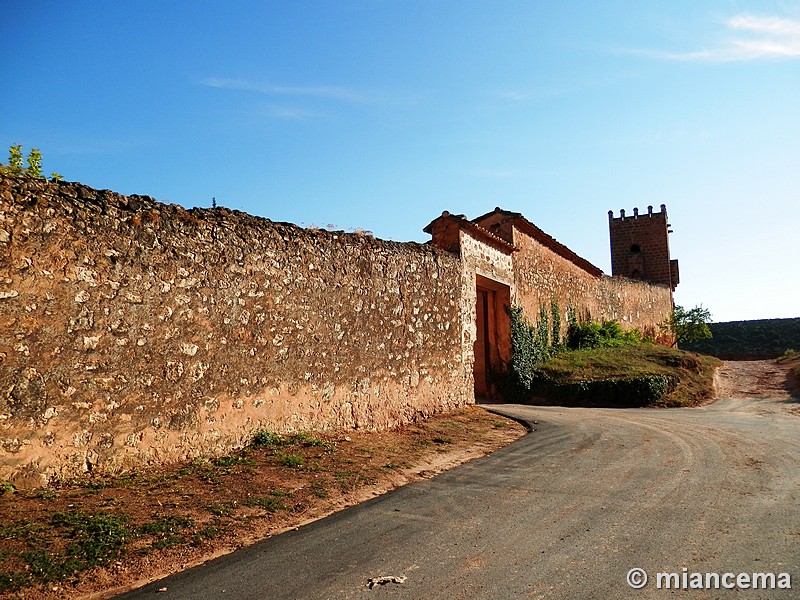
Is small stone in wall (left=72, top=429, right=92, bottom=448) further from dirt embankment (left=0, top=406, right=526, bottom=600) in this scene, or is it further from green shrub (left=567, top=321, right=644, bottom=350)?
green shrub (left=567, top=321, right=644, bottom=350)

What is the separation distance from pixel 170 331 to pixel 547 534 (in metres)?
4.57

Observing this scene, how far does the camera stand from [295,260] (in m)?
8.30

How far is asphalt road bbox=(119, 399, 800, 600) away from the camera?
3.96 meters

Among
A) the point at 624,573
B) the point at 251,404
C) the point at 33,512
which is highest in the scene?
the point at 251,404

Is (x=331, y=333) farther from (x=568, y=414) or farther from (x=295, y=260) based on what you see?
(x=568, y=414)

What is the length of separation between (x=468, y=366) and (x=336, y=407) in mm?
4715

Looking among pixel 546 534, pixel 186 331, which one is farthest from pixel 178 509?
pixel 546 534

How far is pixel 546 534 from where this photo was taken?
4934mm

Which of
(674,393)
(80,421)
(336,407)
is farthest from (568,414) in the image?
(80,421)

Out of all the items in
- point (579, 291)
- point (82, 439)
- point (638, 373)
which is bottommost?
point (638, 373)

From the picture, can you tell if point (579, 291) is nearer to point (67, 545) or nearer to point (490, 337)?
point (490, 337)

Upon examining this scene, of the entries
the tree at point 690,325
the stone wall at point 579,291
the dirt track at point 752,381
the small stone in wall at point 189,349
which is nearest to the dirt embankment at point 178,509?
the small stone in wall at point 189,349

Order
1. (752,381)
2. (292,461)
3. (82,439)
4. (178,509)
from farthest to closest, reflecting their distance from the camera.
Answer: (752,381) → (292,461) → (82,439) → (178,509)

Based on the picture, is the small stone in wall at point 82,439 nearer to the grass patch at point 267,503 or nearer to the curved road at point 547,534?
the grass patch at point 267,503
